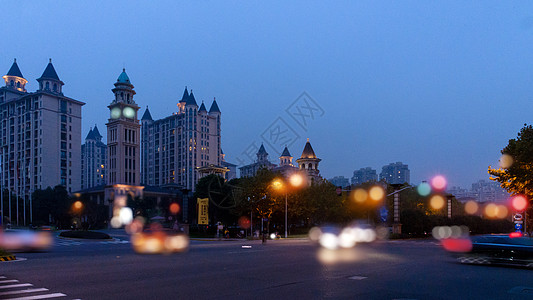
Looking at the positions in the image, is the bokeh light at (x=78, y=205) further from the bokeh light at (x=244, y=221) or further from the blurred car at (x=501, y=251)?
the blurred car at (x=501, y=251)

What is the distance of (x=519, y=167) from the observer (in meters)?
35.9

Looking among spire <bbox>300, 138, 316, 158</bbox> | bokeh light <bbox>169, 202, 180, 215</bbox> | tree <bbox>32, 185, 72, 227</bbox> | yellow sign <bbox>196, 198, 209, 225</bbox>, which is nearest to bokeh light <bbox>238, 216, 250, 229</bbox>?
yellow sign <bbox>196, 198, 209, 225</bbox>

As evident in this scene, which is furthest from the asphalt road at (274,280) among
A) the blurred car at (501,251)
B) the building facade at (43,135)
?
the building facade at (43,135)

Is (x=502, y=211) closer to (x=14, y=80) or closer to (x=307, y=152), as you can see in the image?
(x=307, y=152)

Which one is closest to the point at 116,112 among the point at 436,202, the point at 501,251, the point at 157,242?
the point at 436,202

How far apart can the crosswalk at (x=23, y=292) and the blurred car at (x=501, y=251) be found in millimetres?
16966

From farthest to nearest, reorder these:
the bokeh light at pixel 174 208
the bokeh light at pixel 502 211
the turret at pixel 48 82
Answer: the turret at pixel 48 82
the bokeh light at pixel 502 211
the bokeh light at pixel 174 208

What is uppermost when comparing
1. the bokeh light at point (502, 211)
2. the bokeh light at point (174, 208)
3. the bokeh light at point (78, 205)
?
the bokeh light at point (78, 205)

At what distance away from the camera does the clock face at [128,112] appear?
366ft

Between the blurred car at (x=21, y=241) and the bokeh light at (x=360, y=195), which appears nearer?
the blurred car at (x=21, y=241)

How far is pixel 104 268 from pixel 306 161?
117 metres

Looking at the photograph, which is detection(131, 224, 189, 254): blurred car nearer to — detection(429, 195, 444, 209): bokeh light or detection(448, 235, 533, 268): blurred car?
detection(448, 235, 533, 268): blurred car

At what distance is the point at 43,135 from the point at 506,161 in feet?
397

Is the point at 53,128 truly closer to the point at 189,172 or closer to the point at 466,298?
the point at 189,172
